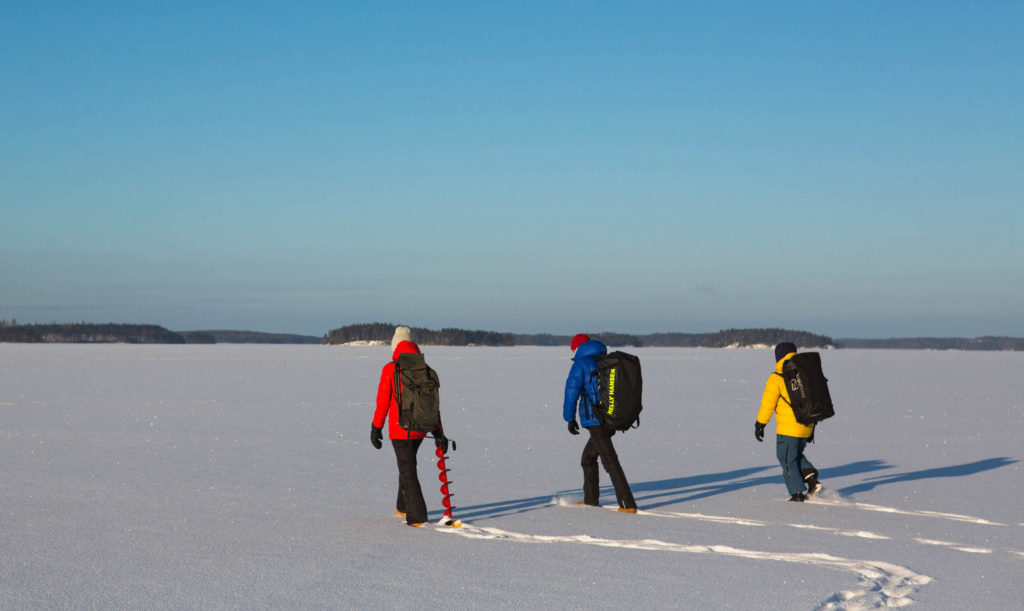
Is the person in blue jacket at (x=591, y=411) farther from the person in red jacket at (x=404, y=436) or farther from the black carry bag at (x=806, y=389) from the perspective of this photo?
the black carry bag at (x=806, y=389)

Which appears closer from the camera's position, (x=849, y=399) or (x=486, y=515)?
(x=486, y=515)

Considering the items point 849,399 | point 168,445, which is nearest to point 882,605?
point 168,445

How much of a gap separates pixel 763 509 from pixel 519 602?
4.04 meters

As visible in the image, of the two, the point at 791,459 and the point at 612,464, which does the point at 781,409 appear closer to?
the point at 791,459

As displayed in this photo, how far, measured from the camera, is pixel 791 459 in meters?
9.12

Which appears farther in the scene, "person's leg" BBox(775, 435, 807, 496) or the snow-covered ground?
"person's leg" BBox(775, 435, 807, 496)

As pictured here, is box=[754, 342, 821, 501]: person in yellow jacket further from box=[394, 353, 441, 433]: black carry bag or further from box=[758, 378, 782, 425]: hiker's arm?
box=[394, 353, 441, 433]: black carry bag

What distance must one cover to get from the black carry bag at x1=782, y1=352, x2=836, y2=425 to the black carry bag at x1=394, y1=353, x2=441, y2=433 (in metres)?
3.53

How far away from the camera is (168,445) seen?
12594 millimetres

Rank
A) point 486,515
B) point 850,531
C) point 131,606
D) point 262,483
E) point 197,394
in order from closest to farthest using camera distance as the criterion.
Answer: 1. point 131,606
2. point 850,531
3. point 486,515
4. point 262,483
5. point 197,394

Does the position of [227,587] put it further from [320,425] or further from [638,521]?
[320,425]

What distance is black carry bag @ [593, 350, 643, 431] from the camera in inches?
327

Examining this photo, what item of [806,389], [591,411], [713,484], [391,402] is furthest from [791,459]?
[391,402]

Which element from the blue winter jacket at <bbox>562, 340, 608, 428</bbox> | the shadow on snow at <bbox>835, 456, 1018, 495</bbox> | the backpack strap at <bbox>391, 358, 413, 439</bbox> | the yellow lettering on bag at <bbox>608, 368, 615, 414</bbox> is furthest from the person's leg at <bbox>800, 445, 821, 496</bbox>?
the backpack strap at <bbox>391, 358, 413, 439</bbox>
